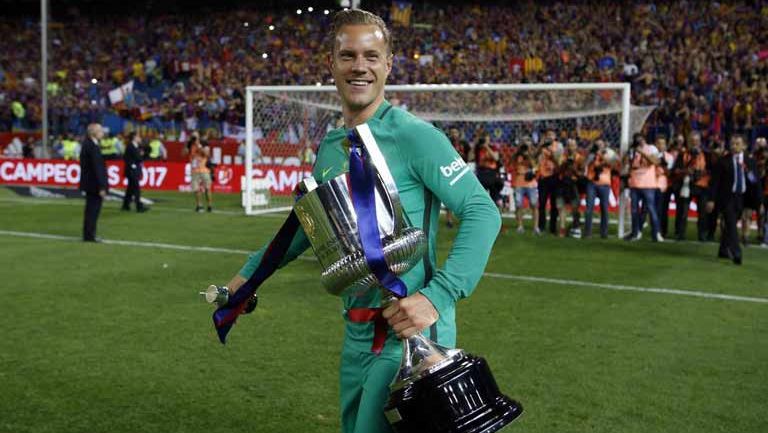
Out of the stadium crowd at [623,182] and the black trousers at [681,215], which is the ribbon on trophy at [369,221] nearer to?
the stadium crowd at [623,182]

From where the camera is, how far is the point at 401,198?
254 centimetres

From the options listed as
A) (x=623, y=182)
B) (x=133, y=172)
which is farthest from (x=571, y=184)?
(x=133, y=172)

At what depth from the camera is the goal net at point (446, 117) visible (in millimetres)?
17000

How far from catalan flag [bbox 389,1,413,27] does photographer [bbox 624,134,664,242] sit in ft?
63.8

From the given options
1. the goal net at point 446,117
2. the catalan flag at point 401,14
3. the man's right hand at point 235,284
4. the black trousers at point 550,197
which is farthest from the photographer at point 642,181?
the catalan flag at point 401,14

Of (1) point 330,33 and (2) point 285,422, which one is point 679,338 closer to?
(2) point 285,422

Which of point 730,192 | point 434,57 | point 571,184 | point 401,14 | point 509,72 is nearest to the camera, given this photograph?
point 730,192

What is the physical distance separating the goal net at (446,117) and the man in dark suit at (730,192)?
2703 millimetres

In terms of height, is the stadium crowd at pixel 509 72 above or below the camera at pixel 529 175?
above

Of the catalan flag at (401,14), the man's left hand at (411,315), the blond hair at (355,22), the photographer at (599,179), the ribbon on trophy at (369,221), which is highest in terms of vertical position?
the catalan flag at (401,14)

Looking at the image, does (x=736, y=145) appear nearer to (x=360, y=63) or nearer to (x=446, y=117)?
(x=446, y=117)

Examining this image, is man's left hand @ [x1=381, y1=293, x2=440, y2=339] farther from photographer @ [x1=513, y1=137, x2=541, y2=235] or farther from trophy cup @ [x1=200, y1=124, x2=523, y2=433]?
photographer @ [x1=513, y1=137, x2=541, y2=235]

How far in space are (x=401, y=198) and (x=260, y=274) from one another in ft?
2.03

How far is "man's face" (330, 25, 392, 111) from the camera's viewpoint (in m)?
2.57
